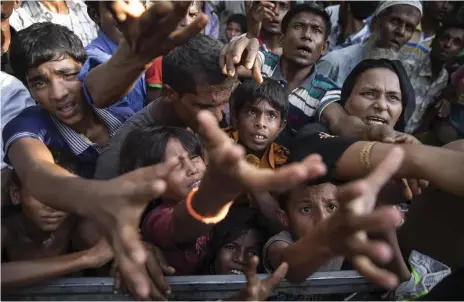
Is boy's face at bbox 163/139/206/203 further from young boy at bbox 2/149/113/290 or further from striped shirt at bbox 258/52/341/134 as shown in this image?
striped shirt at bbox 258/52/341/134

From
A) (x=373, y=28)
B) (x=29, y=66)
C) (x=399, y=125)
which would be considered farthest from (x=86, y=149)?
(x=373, y=28)

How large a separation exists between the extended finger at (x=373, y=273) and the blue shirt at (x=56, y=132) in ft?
3.33

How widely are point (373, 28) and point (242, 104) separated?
156 cm

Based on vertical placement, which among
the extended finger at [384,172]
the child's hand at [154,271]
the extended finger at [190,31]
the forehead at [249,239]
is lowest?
the forehead at [249,239]

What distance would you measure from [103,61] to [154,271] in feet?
2.81

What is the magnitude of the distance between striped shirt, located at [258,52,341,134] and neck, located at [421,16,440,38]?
176cm

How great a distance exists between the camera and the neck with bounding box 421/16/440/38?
12.7 feet

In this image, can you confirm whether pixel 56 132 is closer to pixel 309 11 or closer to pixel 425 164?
pixel 425 164

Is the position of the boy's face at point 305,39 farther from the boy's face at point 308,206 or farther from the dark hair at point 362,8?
the dark hair at point 362,8

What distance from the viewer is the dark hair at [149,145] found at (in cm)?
166

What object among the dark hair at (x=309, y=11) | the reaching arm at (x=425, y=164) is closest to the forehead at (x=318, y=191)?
the reaching arm at (x=425, y=164)

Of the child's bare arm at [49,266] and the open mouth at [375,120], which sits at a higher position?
the open mouth at [375,120]

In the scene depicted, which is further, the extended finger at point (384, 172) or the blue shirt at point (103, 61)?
the blue shirt at point (103, 61)

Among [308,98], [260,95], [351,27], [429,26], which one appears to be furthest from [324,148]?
[429,26]
